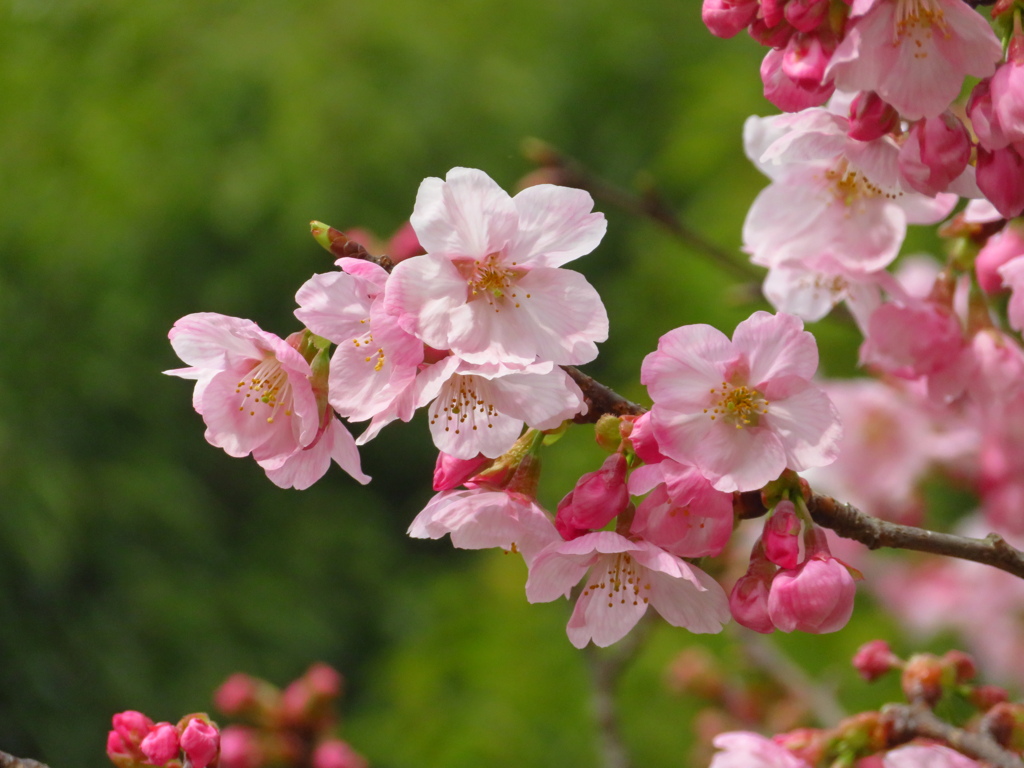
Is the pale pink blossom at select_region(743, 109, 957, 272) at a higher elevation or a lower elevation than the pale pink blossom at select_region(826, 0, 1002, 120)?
lower

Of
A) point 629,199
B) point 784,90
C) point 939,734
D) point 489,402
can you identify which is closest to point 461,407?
point 489,402

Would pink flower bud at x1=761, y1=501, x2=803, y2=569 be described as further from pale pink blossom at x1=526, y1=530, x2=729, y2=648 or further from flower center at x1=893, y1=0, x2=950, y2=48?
flower center at x1=893, y1=0, x2=950, y2=48

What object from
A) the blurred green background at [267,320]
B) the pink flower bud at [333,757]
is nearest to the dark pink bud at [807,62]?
the pink flower bud at [333,757]

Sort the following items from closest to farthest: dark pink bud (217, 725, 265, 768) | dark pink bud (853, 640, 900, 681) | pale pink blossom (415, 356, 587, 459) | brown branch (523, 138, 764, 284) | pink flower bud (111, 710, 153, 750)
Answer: pale pink blossom (415, 356, 587, 459)
pink flower bud (111, 710, 153, 750)
dark pink bud (853, 640, 900, 681)
brown branch (523, 138, 764, 284)
dark pink bud (217, 725, 265, 768)

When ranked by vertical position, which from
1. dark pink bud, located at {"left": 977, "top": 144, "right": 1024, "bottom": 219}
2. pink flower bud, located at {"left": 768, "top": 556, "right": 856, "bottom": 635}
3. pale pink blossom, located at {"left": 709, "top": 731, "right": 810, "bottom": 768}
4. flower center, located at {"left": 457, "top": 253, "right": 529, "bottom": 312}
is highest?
dark pink bud, located at {"left": 977, "top": 144, "right": 1024, "bottom": 219}

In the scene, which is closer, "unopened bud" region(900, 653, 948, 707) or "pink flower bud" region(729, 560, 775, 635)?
"pink flower bud" region(729, 560, 775, 635)

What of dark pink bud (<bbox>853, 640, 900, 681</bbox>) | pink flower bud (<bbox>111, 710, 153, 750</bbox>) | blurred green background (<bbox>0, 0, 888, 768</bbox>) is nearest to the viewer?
pink flower bud (<bbox>111, 710, 153, 750</bbox>)

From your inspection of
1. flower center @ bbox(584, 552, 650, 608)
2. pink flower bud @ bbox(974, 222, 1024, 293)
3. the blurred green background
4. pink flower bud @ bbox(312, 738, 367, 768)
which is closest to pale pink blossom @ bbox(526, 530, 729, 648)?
flower center @ bbox(584, 552, 650, 608)
